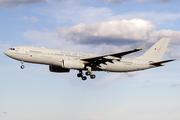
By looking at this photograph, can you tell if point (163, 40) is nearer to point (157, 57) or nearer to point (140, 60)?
point (157, 57)

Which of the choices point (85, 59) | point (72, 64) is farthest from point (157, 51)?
point (72, 64)

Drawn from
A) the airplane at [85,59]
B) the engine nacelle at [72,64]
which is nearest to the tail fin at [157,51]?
the airplane at [85,59]

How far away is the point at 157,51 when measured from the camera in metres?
46.7

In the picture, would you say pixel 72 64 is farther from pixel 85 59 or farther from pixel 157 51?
pixel 157 51

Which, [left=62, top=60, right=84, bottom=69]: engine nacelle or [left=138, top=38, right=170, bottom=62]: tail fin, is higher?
[left=138, top=38, right=170, bottom=62]: tail fin

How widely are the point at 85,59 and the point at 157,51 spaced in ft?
50.2

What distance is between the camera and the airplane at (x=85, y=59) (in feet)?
124

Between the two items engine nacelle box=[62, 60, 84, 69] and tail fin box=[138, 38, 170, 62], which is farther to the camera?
tail fin box=[138, 38, 170, 62]

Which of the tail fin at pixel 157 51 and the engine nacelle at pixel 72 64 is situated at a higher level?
the tail fin at pixel 157 51

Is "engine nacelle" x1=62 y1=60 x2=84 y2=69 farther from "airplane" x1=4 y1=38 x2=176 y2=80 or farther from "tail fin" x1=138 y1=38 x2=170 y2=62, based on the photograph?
"tail fin" x1=138 y1=38 x2=170 y2=62

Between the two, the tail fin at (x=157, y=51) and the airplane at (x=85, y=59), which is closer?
the airplane at (x=85, y=59)

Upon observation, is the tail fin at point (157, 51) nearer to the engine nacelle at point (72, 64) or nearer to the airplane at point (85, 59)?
the airplane at point (85, 59)

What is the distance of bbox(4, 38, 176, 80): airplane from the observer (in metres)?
37.8

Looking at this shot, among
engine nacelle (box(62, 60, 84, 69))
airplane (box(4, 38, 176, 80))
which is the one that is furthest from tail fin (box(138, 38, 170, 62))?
engine nacelle (box(62, 60, 84, 69))
